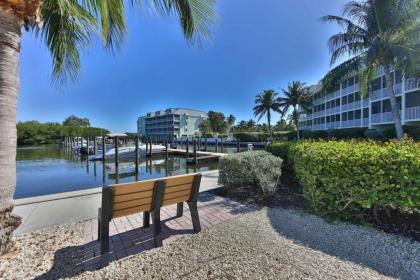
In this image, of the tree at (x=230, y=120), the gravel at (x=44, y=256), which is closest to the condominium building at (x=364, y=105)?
the gravel at (x=44, y=256)

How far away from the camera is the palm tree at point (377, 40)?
1122 centimetres

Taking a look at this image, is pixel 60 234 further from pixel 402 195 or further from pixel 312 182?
pixel 402 195

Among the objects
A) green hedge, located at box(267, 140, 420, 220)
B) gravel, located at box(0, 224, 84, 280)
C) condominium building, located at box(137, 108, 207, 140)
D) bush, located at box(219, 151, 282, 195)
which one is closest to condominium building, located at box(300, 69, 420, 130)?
bush, located at box(219, 151, 282, 195)

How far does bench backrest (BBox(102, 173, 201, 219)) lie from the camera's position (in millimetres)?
2459

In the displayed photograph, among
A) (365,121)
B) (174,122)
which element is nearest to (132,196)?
(365,121)

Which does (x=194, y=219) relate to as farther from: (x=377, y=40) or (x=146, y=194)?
(x=377, y=40)

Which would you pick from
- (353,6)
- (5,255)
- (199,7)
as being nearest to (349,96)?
(353,6)

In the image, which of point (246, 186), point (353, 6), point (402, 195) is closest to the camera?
point (402, 195)

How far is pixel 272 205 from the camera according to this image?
4.54 m

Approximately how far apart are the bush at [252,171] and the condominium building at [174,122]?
75750mm

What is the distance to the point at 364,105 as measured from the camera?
27234 millimetres

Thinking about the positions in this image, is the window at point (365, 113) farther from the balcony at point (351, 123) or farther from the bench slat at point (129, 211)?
the bench slat at point (129, 211)

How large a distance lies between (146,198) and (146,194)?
0.07 metres

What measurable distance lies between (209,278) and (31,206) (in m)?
4.42
